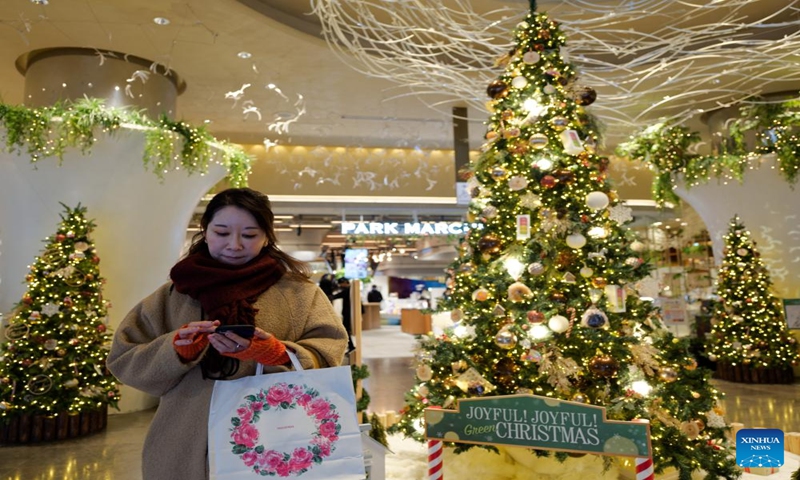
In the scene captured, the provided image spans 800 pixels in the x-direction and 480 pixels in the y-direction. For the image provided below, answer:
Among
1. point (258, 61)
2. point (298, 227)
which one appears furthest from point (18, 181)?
point (298, 227)

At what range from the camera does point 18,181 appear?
5125mm

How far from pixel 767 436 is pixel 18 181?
20.0ft

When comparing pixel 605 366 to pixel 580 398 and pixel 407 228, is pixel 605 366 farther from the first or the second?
pixel 407 228

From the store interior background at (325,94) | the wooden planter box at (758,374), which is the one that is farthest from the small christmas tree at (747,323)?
the store interior background at (325,94)

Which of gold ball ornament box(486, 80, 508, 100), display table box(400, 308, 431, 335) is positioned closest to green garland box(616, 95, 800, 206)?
gold ball ornament box(486, 80, 508, 100)

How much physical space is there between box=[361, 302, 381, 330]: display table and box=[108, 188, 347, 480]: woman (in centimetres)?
1655

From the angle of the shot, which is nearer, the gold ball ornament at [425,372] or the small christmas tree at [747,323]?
the gold ball ornament at [425,372]

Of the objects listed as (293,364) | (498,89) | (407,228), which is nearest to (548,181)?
(498,89)

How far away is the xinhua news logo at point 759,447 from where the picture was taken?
253 cm

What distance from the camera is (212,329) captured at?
124cm

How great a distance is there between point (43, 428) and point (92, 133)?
2656 millimetres

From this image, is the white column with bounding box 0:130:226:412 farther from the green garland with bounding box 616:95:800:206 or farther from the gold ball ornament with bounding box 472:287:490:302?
the green garland with bounding box 616:95:800:206

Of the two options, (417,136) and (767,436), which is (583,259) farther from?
(417,136)

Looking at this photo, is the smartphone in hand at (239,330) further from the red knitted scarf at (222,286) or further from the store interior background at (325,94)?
the store interior background at (325,94)
